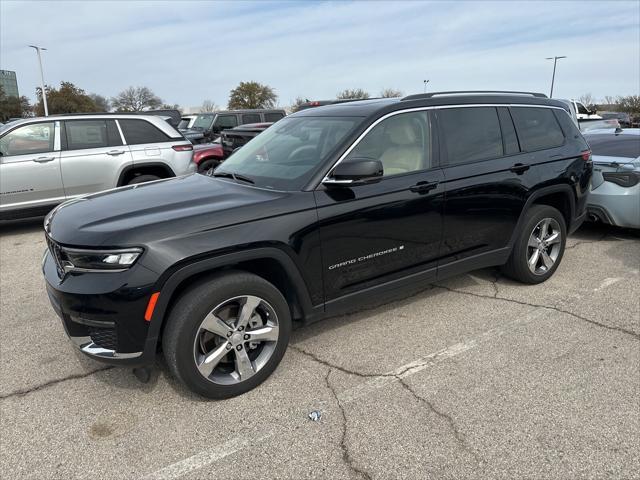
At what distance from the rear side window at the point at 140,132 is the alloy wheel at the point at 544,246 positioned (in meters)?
6.01

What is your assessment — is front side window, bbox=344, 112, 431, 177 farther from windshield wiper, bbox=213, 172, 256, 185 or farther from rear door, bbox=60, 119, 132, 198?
rear door, bbox=60, 119, 132, 198

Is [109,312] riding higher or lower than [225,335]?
higher

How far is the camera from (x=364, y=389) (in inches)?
118

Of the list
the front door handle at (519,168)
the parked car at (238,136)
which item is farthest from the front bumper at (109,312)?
the parked car at (238,136)

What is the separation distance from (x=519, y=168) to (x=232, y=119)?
548 inches

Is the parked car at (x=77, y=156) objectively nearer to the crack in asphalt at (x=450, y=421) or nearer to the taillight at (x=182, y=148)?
the taillight at (x=182, y=148)

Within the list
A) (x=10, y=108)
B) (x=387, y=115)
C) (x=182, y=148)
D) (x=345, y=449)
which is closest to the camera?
(x=345, y=449)

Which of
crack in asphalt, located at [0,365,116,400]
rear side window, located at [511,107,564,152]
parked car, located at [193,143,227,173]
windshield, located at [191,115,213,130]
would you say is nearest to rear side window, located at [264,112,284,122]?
windshield, located at [191,115,213,130]

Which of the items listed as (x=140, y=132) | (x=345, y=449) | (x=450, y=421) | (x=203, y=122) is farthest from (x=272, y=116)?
(x=345, y=449)

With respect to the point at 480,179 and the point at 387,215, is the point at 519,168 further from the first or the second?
the point at 387,215

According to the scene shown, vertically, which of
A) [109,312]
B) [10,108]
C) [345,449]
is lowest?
[345,449]

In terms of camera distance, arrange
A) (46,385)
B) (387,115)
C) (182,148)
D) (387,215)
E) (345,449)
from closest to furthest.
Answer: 1. (345,449)
2. (46,385)
3. (387,215)
4. (387,115)
5. (182,148)

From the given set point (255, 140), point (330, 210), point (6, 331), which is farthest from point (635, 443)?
point (6, 331)

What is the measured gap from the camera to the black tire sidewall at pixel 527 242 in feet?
14.1
